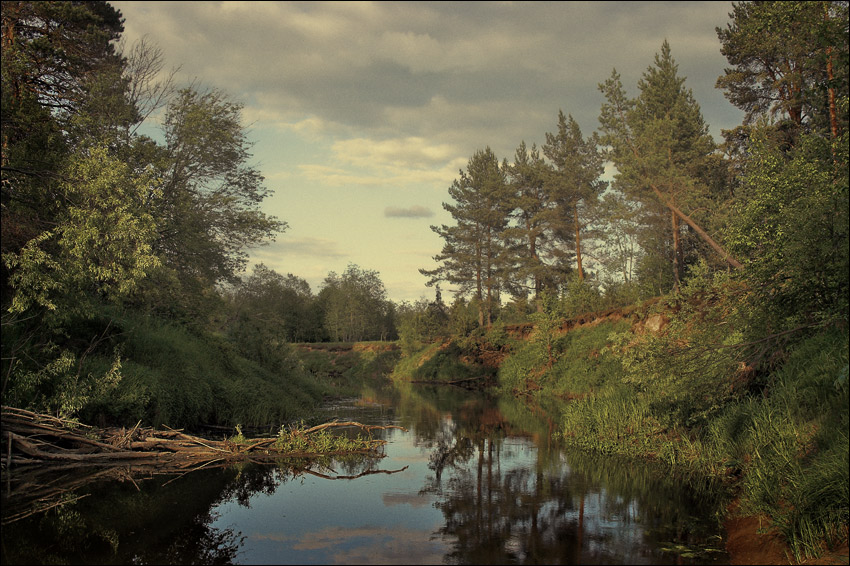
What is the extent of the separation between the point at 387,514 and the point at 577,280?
3271 cm

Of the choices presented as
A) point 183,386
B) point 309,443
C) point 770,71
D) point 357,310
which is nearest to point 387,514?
point 309,443

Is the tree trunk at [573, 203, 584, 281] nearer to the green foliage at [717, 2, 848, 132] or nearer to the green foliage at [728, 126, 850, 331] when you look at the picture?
the green foliage at [717, 2, 848, 132]

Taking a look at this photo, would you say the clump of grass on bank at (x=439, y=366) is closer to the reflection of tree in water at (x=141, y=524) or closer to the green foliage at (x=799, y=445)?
the green foliage at (x=799, y=445)

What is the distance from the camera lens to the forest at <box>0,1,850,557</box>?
35.6 feet

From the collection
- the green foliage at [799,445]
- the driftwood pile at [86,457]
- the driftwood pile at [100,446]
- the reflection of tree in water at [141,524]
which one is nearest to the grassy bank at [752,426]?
the green foliage at [799,445]

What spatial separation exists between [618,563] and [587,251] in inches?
1685

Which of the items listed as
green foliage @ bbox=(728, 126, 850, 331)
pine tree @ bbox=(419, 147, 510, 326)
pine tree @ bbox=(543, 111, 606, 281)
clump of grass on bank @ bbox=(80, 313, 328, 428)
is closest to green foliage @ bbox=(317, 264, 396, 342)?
pine tree @ bbox=(419, 147, 510, 326)

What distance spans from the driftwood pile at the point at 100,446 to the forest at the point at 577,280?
25.7 inches

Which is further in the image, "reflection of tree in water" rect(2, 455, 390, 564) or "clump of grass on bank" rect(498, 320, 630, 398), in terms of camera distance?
"clump of grass on bank" rect(498, 320, 630, 398)

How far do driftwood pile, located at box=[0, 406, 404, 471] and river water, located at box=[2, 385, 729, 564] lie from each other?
0.37 meters

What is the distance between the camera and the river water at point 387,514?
8.22 m

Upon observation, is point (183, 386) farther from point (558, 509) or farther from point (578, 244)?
point (578, 244)

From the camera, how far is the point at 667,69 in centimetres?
4181

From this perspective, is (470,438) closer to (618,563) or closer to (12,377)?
(618,563)
